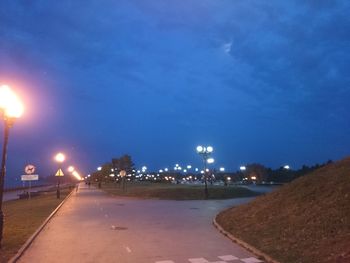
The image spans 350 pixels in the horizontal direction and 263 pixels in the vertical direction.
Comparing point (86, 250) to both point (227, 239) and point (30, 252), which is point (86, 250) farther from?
point (227, 239)

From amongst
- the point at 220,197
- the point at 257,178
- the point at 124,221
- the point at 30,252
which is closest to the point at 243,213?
the point at 124,221

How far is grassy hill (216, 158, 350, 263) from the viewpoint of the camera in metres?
12.7

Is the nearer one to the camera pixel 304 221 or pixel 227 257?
pixel 227 257

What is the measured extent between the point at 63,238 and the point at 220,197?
107 feet

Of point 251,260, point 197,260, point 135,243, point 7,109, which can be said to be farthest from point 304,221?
point 7,109

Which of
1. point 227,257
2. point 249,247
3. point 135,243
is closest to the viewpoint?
point 227,257

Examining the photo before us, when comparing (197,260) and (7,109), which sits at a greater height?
(7,109)

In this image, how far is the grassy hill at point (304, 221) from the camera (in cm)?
1273

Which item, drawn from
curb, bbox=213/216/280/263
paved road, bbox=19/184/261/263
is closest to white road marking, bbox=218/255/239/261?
paved road, bbox=19/184/261/263

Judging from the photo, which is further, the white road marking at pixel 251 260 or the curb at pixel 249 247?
the white road marking at pixel 251 260

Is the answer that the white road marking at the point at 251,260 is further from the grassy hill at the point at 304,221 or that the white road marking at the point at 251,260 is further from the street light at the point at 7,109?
the street light at the point at 7,109

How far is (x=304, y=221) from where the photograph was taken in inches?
642

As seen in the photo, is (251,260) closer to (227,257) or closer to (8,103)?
(227,257)

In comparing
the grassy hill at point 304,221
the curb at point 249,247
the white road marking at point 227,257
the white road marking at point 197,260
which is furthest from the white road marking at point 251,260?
the white road marking at point 197,260
